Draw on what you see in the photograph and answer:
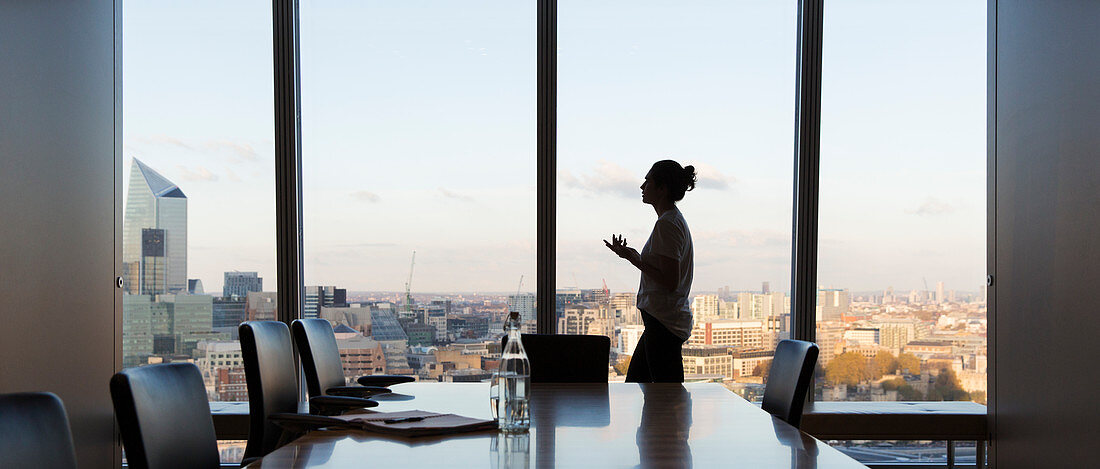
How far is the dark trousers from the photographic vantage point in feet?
13.2

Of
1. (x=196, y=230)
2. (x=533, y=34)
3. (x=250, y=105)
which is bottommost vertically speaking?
(x=196, y=230)

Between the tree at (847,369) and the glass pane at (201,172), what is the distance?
335cm

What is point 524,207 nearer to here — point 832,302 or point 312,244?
point 312,244

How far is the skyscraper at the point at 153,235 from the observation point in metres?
5.06

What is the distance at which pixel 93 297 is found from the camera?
4.49m

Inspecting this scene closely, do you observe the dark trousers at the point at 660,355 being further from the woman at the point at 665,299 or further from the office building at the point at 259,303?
the office building at the point at 259,303

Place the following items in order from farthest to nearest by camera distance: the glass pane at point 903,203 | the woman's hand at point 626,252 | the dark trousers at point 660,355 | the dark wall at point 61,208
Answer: the glass pane at point 903,203, the woman's hand at point 626,252, the dark trousers at point 660,355, the dark wall at point 61,208

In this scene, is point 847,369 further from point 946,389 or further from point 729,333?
point 729,333

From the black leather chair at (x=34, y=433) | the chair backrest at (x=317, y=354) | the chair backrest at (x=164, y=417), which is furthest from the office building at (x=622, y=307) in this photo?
the black leather chair at (x=34, y=433)

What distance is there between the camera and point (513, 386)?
2.23 meters

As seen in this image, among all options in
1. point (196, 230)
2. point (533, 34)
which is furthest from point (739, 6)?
point (196, 230)

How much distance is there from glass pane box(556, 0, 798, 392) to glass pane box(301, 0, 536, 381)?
0.32 m

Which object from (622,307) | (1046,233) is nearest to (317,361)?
(622,307)

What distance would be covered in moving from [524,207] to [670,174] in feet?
4.17
